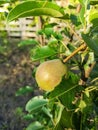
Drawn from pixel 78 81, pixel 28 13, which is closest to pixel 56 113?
pixel 78 81

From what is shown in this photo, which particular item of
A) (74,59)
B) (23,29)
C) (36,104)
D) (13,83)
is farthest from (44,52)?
(23,29)

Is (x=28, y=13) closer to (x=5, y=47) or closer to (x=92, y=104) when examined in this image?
(x=92, y=104)

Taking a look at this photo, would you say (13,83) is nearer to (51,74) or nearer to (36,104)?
(36,104)

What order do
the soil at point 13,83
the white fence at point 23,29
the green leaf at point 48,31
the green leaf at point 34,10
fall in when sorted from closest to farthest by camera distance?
the green leaf at point 34,10
the green leaf at point 48,31
the soil at point 13,83
the white fence at point 23,29

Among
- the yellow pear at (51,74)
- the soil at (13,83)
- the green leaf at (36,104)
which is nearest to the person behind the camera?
the yellow pear at (51,74)

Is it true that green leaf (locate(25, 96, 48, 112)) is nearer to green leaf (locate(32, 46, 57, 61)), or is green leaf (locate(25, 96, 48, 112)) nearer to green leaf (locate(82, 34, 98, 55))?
green leaf (locate(32, 46, 57, 61))

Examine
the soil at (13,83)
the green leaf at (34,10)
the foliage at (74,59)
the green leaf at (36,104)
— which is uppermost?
the green leaf at (34,10)

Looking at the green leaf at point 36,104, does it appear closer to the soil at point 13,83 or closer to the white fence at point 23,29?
the soil at point 13,83

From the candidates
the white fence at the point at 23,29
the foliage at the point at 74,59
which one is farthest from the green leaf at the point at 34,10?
the white fence at the point at 23,29
